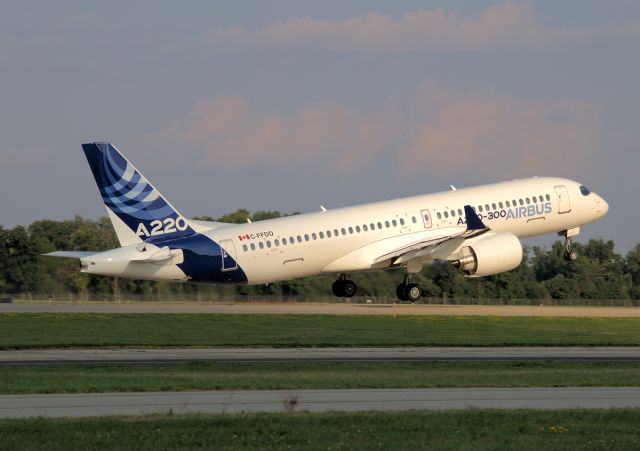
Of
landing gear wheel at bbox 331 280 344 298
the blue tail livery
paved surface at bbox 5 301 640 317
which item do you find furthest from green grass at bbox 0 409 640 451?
landing gear wheel at bbox 331 280 344 298

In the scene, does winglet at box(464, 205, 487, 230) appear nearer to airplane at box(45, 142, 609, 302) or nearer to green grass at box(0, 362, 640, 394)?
airplane at box(45, 142, 609, 302)

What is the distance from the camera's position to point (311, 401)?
82.1ft

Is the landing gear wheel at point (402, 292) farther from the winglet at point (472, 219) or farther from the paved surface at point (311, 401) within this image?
the paved surface at point (311, 401)

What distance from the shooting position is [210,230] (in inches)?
2172

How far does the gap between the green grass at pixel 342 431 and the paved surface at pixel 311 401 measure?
1.22 m

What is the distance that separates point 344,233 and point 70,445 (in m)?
38.9

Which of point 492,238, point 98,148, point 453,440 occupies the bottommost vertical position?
point 453,440

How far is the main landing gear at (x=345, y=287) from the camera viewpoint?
61.2 m

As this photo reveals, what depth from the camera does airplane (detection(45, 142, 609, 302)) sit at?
53656 millimetres

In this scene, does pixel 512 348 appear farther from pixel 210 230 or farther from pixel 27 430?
pixel 27 430

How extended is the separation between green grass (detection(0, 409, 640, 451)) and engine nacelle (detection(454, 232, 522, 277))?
3498 cm

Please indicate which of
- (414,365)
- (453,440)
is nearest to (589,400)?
(453,440)

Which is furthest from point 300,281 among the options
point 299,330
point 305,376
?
point 305,376

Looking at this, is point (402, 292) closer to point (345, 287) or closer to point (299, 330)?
point (345, 287)
